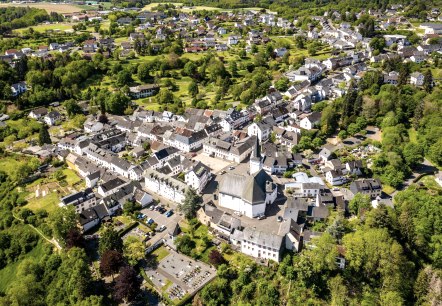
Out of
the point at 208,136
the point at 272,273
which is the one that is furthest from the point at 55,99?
the point at 272,273

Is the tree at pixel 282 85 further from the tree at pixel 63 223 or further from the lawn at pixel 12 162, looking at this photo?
the tree at pixel 63 223

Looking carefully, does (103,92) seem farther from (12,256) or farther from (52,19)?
(52,19)

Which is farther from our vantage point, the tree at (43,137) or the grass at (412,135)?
the tree at (43,137)

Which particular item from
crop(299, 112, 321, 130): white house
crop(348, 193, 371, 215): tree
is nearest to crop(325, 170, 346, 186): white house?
crop(348, 193, 371, 215): tree

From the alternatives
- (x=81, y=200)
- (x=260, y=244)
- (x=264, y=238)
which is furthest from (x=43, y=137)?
(x=264, y=238)

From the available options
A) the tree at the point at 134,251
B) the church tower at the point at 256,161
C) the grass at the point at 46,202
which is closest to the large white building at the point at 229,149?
the church tower at the point at 256,161

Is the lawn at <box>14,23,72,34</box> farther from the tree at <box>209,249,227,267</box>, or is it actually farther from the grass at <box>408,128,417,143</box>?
the tree at <box>209,249,227,267</box>
